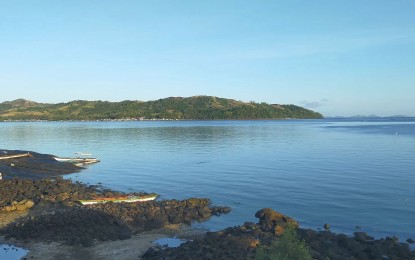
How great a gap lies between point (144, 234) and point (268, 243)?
820 cm

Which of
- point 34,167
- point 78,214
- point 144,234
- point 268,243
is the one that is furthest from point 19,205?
point 34,167

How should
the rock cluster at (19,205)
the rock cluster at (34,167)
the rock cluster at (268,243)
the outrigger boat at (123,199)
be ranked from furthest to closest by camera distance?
the rock cluster at (34,167) < the outrigger boat at (123,199) < the rock cluster at (19,205) < the rock cluster at (268,243)

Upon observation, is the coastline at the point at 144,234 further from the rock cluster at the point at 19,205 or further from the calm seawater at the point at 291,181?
the calm seawater at the point at 291,181

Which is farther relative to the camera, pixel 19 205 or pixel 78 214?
pixel 19 205

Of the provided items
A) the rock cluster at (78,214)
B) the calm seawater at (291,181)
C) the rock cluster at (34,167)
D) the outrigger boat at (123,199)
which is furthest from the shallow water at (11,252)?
the rock cluster at (34,167)

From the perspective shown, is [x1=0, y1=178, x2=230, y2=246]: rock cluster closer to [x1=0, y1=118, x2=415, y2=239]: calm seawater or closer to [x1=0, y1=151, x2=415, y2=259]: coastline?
[x1=0, y1=151, x2=415, y2=259]: coastline

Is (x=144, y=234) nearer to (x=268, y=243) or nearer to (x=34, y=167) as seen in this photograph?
(x=268, y=243)

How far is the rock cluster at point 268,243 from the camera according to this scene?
68.5 ft

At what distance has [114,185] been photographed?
46.3m

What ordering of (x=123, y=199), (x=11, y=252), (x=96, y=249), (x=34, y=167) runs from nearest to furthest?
1. (x=11, y=252)
2. (x=96, y=249)
3. (x=123, y=199)
4. (x=34, y=167)

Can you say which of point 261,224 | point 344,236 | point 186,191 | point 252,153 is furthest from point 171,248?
point 252,153

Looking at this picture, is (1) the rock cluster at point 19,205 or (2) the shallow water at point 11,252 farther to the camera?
(1) the rock cluster at point 19,205

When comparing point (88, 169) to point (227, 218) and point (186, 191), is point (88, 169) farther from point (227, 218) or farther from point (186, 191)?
point (227, 218)

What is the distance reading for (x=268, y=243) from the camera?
23.2m
